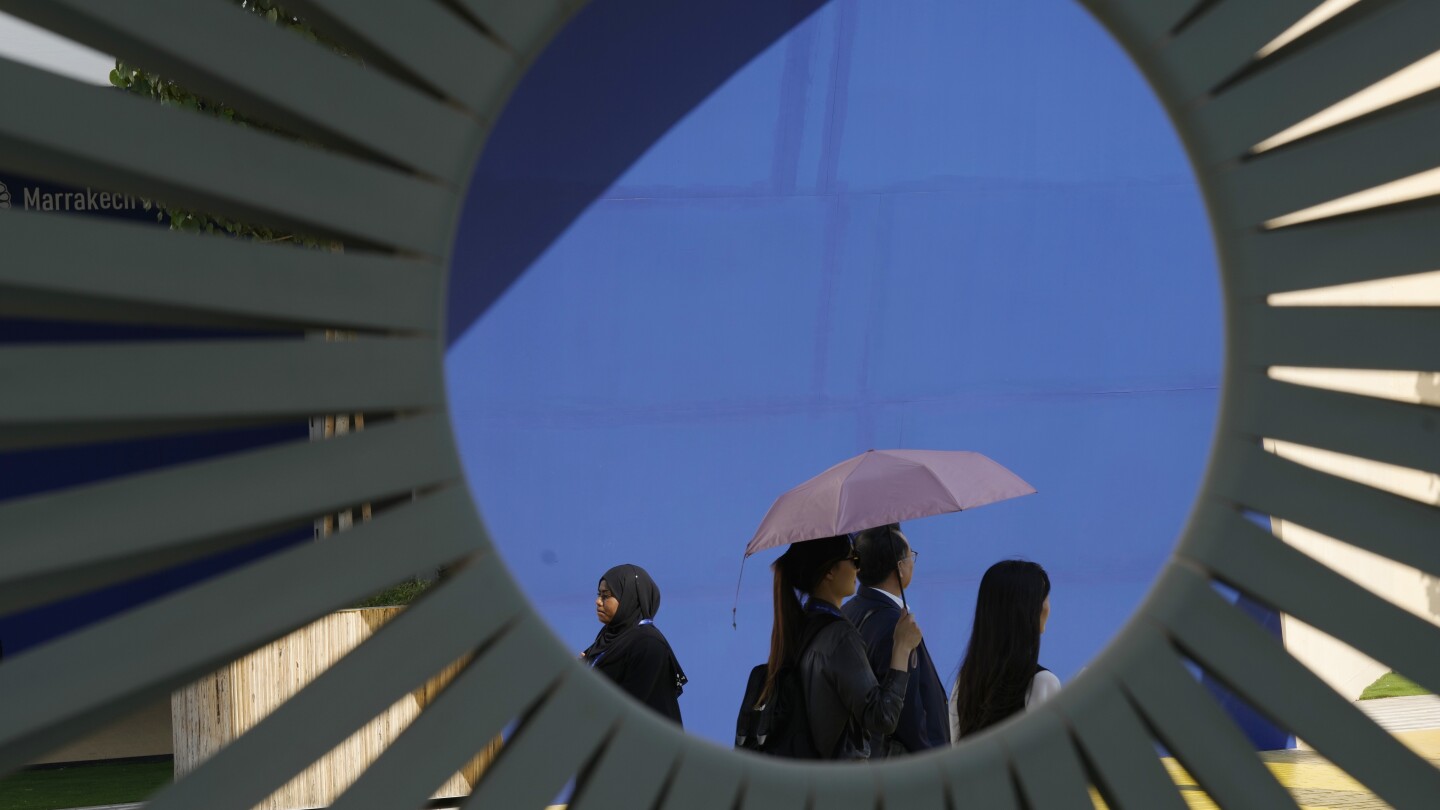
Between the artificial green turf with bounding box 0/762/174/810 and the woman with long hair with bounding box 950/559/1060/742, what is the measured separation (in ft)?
19.0

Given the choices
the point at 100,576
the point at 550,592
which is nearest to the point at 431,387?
the point at 100,576

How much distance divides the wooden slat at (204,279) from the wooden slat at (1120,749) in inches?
29.0

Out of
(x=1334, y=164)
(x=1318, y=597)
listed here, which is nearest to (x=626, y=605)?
(x=1318, y=597)

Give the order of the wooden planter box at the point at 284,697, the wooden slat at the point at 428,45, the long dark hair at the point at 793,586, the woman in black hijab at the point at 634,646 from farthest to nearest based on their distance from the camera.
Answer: the wooden planter box at the point at 284,697
the woman in black hijab at the point at 634,646
the long dark hair at the point at 793,586
the wooden slat at the point at 428,45

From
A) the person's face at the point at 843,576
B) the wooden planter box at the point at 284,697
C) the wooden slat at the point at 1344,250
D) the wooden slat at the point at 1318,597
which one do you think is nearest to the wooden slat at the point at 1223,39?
the wooden slat at the point at 1344,250

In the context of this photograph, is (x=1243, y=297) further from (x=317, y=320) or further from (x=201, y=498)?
(x=201, y=498)

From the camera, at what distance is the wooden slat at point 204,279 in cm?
97

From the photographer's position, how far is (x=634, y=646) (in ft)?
14.8

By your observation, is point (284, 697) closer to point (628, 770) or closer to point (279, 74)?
point (628, 770)

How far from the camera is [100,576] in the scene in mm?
1029

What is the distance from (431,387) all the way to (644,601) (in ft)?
11.8

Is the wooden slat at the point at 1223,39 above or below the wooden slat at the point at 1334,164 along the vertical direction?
above

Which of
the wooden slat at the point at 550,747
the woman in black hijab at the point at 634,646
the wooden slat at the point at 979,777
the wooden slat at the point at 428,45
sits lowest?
the woman in black hijab at the point at 634,646

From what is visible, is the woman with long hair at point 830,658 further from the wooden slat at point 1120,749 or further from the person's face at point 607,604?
the wooden slat at point 1120,749
